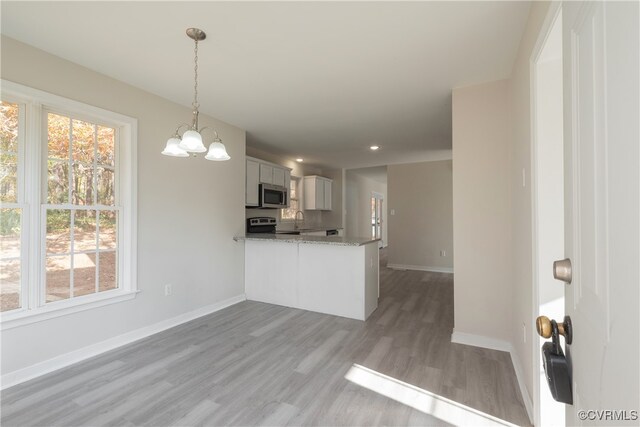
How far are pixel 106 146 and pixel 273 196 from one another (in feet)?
9.15

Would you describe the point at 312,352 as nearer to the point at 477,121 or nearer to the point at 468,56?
the point at 477,121

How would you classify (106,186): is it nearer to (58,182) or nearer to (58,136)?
(58,182)

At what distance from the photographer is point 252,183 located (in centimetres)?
481

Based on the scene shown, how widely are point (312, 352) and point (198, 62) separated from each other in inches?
106

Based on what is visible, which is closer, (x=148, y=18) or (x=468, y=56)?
(x=148, y=18)

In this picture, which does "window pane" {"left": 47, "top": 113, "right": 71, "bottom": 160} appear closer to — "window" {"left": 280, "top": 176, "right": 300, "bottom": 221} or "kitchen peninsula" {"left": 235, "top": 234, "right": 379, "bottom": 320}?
"kitchen peninsula" {"left": 235, "top": 234, "right": 379, "bottom": 320}

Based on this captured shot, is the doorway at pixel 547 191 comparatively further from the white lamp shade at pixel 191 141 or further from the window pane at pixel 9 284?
the window pane at pixel 9 284

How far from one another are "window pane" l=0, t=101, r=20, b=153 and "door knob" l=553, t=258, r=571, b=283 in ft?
10.8

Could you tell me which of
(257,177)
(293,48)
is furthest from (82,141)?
(257,177)

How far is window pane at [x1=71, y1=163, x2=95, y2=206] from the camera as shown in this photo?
255 centimetres

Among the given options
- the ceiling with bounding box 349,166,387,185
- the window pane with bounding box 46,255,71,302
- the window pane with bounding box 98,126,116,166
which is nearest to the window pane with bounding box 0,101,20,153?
the window pane with bounding box 98,126,116,166

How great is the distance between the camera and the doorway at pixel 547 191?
5.26ft

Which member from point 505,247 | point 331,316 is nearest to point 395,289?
point 331,316

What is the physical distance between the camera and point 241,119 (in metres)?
3.83
